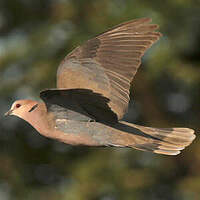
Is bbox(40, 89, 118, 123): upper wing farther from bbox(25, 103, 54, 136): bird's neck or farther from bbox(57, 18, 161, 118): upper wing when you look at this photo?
bbox(57, 18, 161, 118): upper wing

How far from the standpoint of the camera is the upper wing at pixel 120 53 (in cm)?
589

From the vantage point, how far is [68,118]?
568cm

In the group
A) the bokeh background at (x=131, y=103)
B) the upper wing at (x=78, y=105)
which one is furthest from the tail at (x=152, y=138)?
the bokeh background at (x=131, y=103)

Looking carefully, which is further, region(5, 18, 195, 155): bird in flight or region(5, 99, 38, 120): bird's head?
region(5, 99, 38, 120): bird's head

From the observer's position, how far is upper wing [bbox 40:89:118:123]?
534 centimetres

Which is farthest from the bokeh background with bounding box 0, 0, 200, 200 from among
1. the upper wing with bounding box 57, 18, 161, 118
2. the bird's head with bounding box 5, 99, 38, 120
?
the bird's head with bounding box 5, 99, 38, 120

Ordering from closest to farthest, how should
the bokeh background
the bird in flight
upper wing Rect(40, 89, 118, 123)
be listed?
1. upper wing Rect(40, 89, 118, 123)
2. the bird in flight
3. the bokeh background

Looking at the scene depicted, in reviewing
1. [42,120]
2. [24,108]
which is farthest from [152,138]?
[24,108]

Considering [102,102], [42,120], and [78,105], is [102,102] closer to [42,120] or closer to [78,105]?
[78,105]

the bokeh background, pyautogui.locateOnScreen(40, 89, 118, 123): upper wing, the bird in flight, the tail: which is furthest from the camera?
the bokeh background

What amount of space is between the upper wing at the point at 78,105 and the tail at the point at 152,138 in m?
0.15

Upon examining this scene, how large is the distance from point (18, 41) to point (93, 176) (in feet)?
7.93

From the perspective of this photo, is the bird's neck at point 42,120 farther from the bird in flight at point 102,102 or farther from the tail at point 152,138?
the tail at point 152,138

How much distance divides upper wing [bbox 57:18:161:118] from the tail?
157 mm
